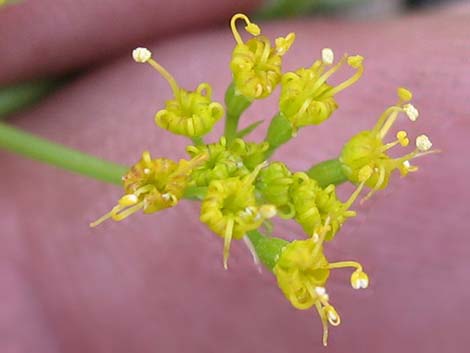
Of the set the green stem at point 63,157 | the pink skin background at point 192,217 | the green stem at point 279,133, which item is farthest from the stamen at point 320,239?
the pink skin background at point 192,217

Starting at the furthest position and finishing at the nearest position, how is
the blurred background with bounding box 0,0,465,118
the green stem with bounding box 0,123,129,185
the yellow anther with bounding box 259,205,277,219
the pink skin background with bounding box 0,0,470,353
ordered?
the blurred background with bounding box 0,0,465,118
the pink skin background with bounding box 0,0,470,353
the green stem with bounding box 0,123,129,185
the yellow anther with bounding box 259,205,277,219

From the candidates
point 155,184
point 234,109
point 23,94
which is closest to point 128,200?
point 155,184

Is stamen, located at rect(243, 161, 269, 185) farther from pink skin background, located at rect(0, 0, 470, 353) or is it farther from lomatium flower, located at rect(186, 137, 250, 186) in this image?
pink skin background, located at rect(0, 0, 470, 353)

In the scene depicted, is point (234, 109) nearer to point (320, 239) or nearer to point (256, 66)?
point (256, 66)

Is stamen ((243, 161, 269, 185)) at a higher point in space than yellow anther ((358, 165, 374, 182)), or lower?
higher

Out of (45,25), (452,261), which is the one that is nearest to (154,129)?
(45,25)

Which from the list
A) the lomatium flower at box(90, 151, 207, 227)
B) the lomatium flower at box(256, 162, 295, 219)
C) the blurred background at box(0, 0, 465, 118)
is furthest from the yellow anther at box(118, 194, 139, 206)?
the blurred background at box(0, 0, 465, 118)

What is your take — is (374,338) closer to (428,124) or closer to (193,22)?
(428,124)

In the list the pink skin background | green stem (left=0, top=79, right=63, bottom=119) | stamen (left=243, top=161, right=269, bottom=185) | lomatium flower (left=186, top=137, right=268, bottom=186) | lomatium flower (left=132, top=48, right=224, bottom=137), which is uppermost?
lomatium flower (left=132, top=48, right=224, bottom=137)
